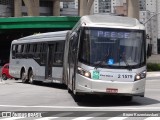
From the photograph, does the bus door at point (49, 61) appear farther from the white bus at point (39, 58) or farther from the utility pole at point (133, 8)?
the utility pole at point (133, 8)

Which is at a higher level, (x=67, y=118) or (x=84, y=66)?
(x=84, y=66)

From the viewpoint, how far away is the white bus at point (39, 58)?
24484 mm

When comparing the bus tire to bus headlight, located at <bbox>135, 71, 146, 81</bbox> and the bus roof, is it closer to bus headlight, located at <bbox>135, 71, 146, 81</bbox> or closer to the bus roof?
bus headlight, located at <bbox>135, 71, 146, 81</bbox>

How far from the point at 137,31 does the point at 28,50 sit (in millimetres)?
14215

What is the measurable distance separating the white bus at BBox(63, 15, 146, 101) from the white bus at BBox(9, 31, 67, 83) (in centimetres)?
799

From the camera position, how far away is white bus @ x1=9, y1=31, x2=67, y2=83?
24484 millimetres

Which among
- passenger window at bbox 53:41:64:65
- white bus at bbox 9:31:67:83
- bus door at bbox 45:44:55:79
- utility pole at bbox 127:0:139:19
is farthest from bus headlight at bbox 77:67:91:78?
utility pole at bbox 127:0:139:19

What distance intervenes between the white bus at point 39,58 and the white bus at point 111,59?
26.2 feet

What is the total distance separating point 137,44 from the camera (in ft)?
52.6

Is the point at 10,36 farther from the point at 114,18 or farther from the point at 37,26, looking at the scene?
the point at 114,18

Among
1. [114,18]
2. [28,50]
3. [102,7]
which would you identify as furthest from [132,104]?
[102,7]

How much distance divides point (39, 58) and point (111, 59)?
11747 mm

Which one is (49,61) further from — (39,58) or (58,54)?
(39,58)

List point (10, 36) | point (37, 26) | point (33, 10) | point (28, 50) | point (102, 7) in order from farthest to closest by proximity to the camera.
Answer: point (102, 7) < point (10, 36) < point (33, 10) < point (37, 26) < point (28, 50)
